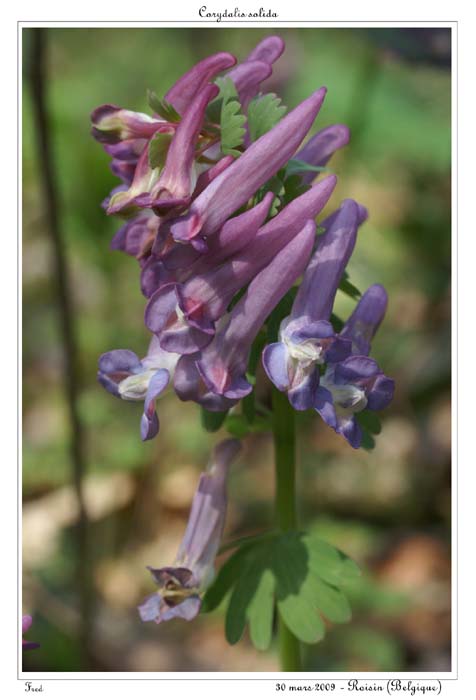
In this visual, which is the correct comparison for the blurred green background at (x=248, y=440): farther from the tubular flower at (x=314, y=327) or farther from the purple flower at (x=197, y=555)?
the tubular flower at (x=314, y=327)

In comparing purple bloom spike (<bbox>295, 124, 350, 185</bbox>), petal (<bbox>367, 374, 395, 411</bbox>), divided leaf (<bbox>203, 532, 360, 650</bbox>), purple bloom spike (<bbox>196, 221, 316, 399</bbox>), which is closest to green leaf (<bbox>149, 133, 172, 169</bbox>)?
purple bloom spike (<bbox>196, 221, 316, 399</bbox>)

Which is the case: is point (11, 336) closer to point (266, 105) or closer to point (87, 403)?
point (266, 105)

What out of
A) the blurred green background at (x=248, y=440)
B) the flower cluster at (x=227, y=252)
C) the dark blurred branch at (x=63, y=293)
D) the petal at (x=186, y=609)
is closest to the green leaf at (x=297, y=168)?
the flower cluster at (x=227, y=252)

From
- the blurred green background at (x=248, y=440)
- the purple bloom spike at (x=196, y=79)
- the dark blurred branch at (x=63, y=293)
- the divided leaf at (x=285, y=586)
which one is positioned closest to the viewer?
the purple bloom spike at (x=196, y=79)

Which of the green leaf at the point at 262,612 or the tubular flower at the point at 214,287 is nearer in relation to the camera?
the tubular flower at the point at 214,287

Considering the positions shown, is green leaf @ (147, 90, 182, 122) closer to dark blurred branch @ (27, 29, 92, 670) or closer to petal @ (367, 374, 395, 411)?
petal @ (367, 374, 395, 411)

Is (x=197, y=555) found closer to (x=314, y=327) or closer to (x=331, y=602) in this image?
(x=331, y=602)
